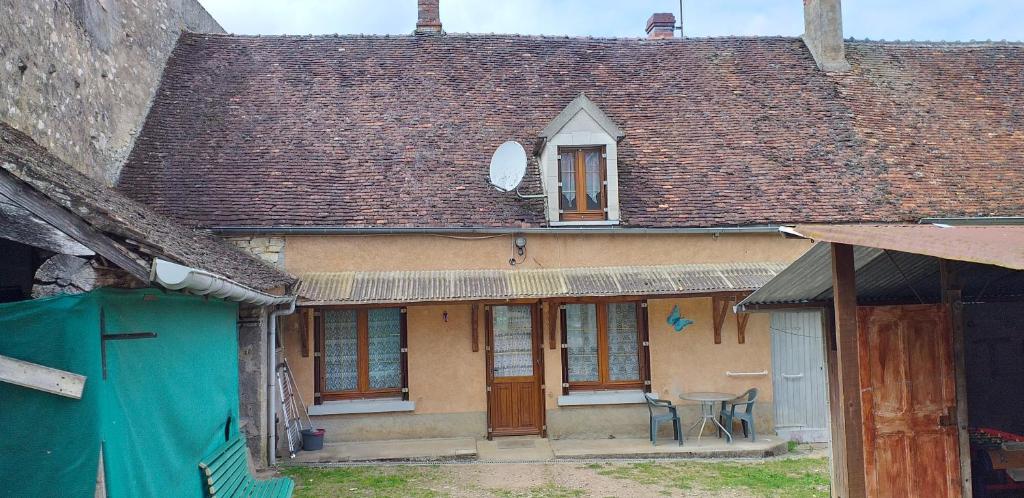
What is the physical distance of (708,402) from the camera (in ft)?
37.6

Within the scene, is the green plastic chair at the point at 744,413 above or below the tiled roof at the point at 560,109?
below


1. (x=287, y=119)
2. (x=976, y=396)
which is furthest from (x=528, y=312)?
(x=976, y=396)

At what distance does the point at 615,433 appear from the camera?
1204 centimetres

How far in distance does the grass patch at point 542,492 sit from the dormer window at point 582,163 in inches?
165

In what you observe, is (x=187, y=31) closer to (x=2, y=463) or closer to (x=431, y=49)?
(x=431, y=49)

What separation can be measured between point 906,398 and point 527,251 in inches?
249

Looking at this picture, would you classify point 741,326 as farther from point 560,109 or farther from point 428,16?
point 428,16

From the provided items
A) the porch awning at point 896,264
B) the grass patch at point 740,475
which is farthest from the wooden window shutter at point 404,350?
the porch awning at point 896,264

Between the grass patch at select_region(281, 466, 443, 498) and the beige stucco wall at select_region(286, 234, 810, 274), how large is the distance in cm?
289

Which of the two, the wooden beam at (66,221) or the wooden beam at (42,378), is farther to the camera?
the wooden beam at (66,221)

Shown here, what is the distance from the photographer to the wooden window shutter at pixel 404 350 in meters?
11.9

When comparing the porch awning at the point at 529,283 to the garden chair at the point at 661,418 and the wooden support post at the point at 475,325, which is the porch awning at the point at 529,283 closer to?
the wooden support post at the point at 475,325

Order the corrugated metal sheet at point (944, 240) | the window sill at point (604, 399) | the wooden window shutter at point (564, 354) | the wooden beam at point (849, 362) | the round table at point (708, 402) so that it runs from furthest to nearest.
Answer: the wooden window shutter at point (564, 354) < the window sill at point (604, 399) < the round table at point (708, 402) < the wooden beam at point (849, 362) < the corrugated metal sheet at point (944, 240)

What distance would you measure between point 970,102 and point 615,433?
356 inches
